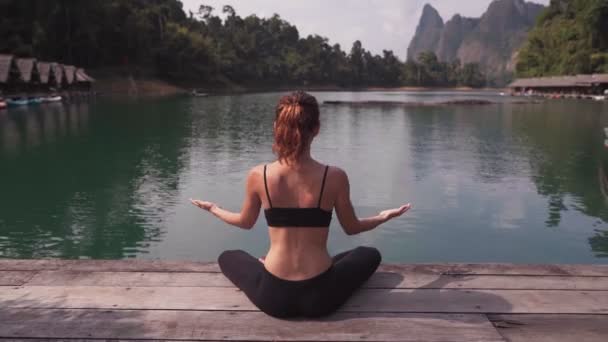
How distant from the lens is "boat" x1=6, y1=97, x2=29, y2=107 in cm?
4100

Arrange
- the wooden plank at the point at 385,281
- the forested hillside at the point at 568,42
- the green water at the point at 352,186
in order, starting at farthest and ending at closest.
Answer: the forested hillside at the point at 568,42
the green water at the point at 352,186
the wooden plank at the point at 385,281

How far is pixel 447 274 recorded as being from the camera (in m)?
3.54

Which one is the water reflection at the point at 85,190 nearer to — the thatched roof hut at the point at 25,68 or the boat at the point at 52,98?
the thatched roof hut at the point at 25,68

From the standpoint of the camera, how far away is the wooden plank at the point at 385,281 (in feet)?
10.9

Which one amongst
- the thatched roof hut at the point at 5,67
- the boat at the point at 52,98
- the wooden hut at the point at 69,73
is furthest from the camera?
the wooden hut at the point at 69,73

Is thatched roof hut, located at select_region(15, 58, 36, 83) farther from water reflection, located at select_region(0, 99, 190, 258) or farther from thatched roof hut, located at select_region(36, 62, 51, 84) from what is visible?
water reflection, located at select_region(0, 99, 190, 258)

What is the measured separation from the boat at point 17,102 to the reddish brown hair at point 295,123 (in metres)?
44.8

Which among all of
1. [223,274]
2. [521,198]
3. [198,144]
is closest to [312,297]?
[223,274]

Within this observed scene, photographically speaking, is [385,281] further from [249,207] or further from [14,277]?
[14,277]

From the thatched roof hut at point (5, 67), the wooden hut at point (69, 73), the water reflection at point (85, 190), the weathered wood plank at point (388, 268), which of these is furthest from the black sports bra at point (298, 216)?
the wooden hut at point (69, 73)

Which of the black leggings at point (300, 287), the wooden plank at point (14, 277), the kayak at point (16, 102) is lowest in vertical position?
the wooden plank at point (14, 277)

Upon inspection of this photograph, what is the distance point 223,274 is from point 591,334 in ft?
7.25

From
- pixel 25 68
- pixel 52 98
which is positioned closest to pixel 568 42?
pixel 52 98

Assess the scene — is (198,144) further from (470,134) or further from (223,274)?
(223,274)
